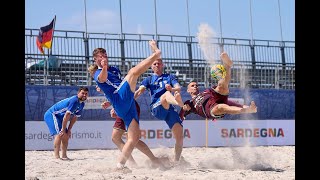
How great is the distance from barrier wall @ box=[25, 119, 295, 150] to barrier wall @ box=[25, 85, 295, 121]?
0.65 m

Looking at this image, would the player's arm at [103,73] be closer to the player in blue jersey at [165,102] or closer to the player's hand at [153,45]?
the player's hand at [153,45]

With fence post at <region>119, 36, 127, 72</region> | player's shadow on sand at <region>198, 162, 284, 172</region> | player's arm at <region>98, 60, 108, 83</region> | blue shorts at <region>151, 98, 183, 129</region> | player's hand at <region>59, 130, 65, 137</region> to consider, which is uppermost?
fence post at <region>119, 36, 127, 72</region>

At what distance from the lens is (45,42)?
58.6 ft

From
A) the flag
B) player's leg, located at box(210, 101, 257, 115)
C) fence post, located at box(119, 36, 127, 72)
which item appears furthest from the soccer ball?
the flag

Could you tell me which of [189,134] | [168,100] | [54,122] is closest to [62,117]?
[54,122]

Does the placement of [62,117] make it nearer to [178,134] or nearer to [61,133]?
[61,133]

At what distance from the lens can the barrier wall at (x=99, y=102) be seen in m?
14.4

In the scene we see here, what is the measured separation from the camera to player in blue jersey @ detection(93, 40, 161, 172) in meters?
6.69

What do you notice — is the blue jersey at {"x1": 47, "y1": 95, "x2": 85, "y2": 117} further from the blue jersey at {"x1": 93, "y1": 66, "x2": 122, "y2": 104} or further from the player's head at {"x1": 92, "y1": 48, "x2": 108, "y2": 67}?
the player's head at {"x1": 92, "y1": 48, "x2": 108, "y2": 67}

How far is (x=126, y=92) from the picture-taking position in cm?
677

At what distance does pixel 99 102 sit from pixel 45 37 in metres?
4.33

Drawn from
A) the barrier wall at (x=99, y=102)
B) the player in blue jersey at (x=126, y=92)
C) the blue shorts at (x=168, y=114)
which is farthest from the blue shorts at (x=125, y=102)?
the barrier wall at (x=99, y=102)
